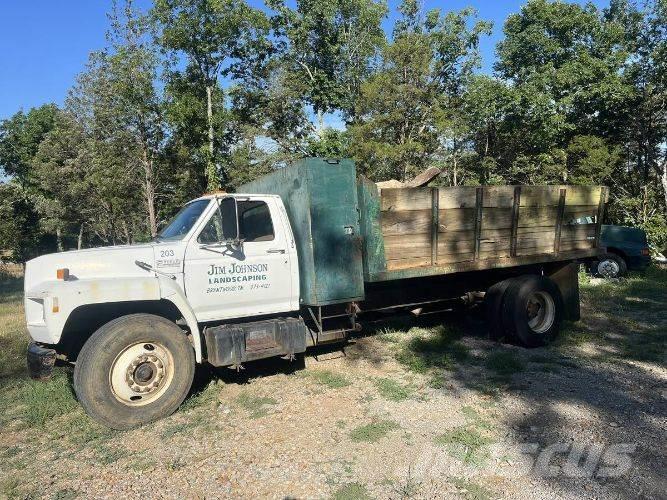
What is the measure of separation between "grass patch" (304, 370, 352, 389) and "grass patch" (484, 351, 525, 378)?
5.87 ft

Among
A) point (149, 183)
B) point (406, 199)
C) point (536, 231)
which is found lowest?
point (536, 231)

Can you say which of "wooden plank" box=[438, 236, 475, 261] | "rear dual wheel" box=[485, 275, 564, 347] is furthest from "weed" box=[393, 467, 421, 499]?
"rear dual wheel" box=[485, 275, 564, 347]

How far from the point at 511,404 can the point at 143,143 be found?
19568mm

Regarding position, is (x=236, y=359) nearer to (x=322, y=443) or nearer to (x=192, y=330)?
(x=192, y=330)

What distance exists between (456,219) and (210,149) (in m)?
15.4

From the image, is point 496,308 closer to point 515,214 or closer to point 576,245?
point 515,214

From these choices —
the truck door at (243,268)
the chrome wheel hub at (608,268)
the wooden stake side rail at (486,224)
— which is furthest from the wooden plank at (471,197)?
the chrome wheel hub at (608,268)

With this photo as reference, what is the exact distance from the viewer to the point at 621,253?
14.9 m

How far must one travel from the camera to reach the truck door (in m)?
5.51

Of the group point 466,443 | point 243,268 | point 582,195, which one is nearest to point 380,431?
point 466,443

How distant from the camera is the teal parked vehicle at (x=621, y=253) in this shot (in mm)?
14666

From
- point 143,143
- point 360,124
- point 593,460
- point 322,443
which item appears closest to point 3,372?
point 322,443

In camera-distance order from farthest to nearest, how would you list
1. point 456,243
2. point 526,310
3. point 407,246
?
point 526,310
point 456,243
point 407,246

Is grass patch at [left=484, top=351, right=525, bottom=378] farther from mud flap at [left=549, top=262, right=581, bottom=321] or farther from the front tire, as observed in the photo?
the front tire
